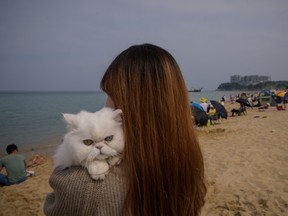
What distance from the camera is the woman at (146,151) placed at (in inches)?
43.4

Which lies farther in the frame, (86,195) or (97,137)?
(97,137)

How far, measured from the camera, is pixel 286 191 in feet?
13.4

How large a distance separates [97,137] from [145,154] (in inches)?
11.1

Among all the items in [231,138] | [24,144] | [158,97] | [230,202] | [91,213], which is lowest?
[24,144]

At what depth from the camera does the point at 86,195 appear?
106cm

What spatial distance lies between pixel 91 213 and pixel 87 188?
0.37 feet

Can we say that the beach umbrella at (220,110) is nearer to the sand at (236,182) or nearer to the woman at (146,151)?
the sand at (236,182)

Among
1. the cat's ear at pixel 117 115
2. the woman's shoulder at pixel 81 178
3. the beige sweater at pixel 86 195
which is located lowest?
the beige sweater at pixel 86 195

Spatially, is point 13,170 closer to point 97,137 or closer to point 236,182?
point 236,182

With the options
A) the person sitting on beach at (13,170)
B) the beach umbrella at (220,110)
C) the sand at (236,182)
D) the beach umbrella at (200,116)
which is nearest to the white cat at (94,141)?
the sand at (236,182)

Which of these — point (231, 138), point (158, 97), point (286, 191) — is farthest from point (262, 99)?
point (158, 97)

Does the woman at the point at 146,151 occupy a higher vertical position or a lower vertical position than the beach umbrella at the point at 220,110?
higher

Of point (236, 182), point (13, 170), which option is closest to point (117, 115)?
point (236, 182)

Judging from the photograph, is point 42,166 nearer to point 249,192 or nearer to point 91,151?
point 249,192
